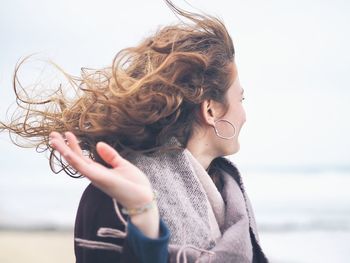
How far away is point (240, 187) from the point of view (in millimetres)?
3379

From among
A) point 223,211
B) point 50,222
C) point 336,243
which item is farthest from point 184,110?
point 50,222

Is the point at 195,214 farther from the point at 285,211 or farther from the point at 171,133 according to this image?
the point at 285,211

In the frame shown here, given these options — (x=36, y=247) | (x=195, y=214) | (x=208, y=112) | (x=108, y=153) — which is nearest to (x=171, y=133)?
(x=208, y=112)

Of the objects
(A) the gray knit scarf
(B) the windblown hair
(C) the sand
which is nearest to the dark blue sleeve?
(A) the gray knit scarf

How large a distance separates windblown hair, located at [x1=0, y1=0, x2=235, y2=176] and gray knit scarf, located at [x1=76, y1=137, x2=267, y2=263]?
10 cm

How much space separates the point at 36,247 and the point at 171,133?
6372 mm

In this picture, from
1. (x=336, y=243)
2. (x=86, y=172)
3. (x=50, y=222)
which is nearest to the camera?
(x=86, y=172)

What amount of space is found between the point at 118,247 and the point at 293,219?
9802 mm

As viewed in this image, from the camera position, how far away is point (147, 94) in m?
2.94

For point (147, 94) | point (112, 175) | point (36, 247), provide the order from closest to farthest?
point (112, 175) < point (147, 94) < point (36, 247)

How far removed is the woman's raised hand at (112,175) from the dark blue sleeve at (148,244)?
88 mm

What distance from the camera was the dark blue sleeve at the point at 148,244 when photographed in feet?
8.12

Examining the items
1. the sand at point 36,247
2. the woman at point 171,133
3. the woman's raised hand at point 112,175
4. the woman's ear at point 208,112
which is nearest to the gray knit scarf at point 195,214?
the woman at point 171,133

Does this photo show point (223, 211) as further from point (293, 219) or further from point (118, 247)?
point (293, 219)
